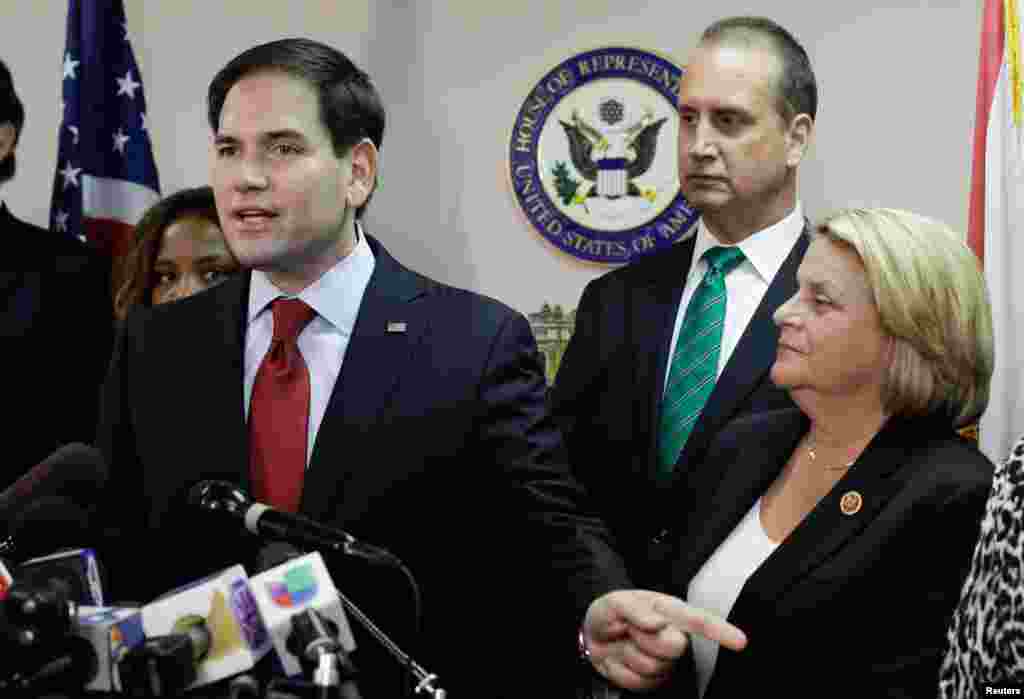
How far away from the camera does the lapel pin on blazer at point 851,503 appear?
206cm

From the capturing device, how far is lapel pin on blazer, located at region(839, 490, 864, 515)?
2.06m

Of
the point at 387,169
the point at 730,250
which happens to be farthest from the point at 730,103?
the point at 387,169

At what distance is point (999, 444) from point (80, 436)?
7.91 ft

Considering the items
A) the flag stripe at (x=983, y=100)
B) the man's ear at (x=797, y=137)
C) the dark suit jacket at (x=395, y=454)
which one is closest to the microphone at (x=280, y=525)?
the dark suit jacket at (x=395, y=454)

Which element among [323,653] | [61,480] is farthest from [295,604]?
[61,480]

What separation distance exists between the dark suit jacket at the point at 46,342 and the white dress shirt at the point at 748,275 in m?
1.59

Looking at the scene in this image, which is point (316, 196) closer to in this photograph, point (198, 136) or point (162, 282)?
point (162, 282)

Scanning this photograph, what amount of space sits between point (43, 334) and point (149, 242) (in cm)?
37

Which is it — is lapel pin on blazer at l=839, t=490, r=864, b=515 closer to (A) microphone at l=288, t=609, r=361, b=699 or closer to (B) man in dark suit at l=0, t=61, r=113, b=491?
(A) microphone at l=288, t=609, r=361, b=699

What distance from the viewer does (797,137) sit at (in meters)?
3.01

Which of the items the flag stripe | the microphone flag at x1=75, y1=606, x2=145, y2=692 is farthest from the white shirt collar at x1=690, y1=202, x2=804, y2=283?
the microphone flag at x1=75, y1=606, x2=145, y2=692

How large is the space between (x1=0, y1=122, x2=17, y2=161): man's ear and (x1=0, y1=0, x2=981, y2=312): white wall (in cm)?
82

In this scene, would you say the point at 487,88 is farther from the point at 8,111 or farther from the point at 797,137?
the point at 8,111

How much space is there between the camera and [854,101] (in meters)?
3.71
